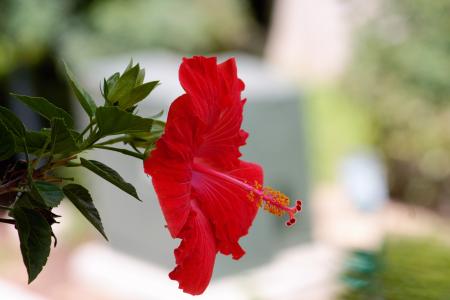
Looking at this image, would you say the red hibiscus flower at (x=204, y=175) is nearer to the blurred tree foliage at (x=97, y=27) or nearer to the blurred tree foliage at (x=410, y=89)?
the blurred tree foliage at (x=410, y=89)

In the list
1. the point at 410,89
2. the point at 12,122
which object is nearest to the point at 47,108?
the point at 12,122

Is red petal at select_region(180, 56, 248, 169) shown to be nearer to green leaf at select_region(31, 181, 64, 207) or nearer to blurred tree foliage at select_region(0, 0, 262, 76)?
green leaf at select_region(31, 181, 64, 207)

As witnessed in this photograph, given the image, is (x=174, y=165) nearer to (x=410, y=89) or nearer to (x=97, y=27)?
(x=410, y=89)

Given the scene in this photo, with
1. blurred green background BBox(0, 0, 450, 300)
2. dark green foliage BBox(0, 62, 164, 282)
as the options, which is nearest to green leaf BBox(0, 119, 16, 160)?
dark green foliage BBox(0, 62, 164, 282)

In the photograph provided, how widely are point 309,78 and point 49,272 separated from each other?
236 centimetres

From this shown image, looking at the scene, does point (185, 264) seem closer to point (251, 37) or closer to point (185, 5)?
point (185, 5)

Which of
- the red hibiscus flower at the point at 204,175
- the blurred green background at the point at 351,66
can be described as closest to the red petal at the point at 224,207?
the red hibiscus flower at the point at 204,175

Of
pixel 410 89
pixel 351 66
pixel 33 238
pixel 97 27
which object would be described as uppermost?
pixel 351 66

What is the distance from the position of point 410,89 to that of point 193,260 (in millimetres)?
4182

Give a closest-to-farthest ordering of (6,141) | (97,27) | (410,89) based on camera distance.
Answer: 1. (6,141)
2. (410,89)
3. (97,27)

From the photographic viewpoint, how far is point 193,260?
1.14ft

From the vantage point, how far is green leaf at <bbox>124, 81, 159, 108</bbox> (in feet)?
1.17

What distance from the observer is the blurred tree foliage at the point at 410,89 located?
167 inches

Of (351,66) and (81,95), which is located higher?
(351,66)
